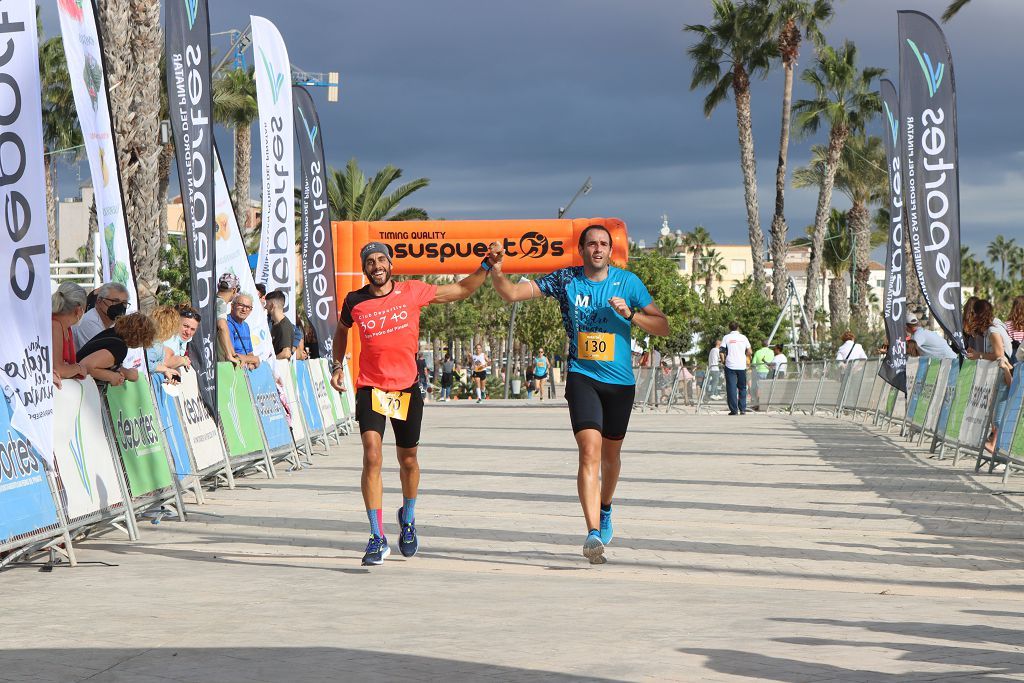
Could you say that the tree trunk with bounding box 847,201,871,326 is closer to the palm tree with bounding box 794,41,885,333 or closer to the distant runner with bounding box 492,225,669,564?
the palm tree with bounding box 794,41,885,333

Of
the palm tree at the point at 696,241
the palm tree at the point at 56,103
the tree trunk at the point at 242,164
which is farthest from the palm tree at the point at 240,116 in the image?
the palm tree at the point at 696,241

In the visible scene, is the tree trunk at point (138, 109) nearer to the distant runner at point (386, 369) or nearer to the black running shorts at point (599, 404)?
the distant runner at point (386, 369)

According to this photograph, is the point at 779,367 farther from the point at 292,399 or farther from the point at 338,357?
the point at 338,357

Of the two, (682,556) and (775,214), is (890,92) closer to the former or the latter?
(682,556)

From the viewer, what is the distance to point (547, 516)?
33.5 feet

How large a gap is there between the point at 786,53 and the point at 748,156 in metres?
3.66

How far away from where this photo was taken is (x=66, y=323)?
8672 mm

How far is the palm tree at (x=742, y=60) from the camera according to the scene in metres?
46.3

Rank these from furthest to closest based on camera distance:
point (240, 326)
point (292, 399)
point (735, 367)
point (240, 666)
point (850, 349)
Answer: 1. point (850, 349)
2. point (735, 367)
3. point (292, 399)
4. point (240, 326)
5. point (240, 666)

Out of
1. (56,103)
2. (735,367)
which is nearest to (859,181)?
(735,367)

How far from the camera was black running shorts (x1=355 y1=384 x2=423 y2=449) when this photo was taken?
26.7 ft

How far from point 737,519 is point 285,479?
206 inches

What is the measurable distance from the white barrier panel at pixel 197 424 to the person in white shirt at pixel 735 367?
697 inches

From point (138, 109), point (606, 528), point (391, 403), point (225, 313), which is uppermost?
point (138, 109)
